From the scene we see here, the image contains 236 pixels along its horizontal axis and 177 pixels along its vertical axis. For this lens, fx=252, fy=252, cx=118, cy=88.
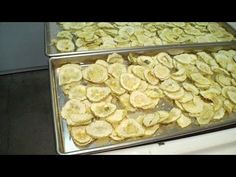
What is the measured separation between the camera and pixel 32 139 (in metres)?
2.06

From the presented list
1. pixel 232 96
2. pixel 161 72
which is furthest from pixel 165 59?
pixel 232 96

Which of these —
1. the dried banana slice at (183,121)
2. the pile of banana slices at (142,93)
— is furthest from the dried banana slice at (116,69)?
the dried banana slice at (183,121)

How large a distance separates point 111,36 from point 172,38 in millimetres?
433

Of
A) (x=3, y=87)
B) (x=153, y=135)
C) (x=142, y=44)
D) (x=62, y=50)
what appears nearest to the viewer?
(x=153, y=135)

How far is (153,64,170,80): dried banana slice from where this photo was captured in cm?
149

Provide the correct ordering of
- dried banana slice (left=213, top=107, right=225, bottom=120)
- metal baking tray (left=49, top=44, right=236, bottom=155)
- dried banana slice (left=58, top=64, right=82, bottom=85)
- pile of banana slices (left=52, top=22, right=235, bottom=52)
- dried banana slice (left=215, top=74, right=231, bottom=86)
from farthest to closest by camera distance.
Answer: pile of banana slices (left=52, top=22, right=235, bottom=52), dried banana slice (left=215, top=74, right=231, bottom=86), dried banana slice (left=58, top=64, right=82, bottom=85), dried banana slice (left=213, top=107, right=225, bottom=120), metal baking tray (left=49, top=44, right=236, bottom=155)

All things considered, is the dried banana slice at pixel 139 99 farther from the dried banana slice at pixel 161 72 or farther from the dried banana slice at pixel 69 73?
the dried banana slice at pixel 69 73

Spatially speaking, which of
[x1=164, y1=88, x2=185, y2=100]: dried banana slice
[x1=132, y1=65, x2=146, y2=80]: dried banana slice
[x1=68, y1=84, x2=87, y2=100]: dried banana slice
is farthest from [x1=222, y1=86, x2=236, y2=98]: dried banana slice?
[x1=68, y1=84, x2=87, y2=100]: dried banana slice

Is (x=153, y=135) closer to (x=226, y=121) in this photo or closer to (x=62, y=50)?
(x=226, y=121)

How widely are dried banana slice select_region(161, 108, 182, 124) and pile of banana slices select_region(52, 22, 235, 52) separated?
1.85ft

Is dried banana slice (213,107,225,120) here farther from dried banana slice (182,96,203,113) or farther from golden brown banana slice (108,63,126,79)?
golden brown banana slice (108,63,126,79)

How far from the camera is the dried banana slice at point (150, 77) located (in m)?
1.47

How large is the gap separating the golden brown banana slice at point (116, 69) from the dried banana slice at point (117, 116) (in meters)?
0.26
